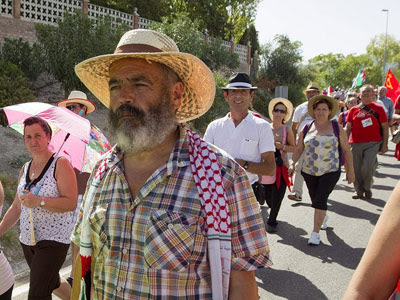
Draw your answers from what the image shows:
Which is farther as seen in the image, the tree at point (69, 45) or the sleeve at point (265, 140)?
the tree at point (69, 45)

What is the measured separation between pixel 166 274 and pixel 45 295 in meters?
1.91

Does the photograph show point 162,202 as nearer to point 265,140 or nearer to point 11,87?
point 265,140

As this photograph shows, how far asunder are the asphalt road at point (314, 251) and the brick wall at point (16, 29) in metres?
13.6

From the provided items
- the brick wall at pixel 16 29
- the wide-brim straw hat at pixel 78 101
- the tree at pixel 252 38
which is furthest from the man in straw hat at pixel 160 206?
the tree at pixel 252 38

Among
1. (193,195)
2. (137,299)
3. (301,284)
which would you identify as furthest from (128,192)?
(301,284)

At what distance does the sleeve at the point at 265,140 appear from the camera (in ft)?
14.0

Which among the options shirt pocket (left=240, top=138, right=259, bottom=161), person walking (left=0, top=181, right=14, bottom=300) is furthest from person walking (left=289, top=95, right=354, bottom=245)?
person walking (left=0, top=181, right=14, bottom=300)

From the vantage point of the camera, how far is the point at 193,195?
1740 mm

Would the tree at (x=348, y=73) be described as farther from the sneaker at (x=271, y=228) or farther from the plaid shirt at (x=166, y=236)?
the plaid shirt at (x=166, y=236)

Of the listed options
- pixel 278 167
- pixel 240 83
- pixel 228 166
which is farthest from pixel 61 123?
pixel 278 167

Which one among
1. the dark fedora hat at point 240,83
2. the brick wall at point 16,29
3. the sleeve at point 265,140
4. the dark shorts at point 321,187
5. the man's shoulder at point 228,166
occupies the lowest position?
the dark shorts at point 321,187

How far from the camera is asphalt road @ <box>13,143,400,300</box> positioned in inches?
165

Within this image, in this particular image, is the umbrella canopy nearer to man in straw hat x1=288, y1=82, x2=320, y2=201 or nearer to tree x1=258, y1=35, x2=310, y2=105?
man in straw hat x1=288, y1=82, x2=320, y2=201

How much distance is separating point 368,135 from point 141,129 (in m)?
6.96
